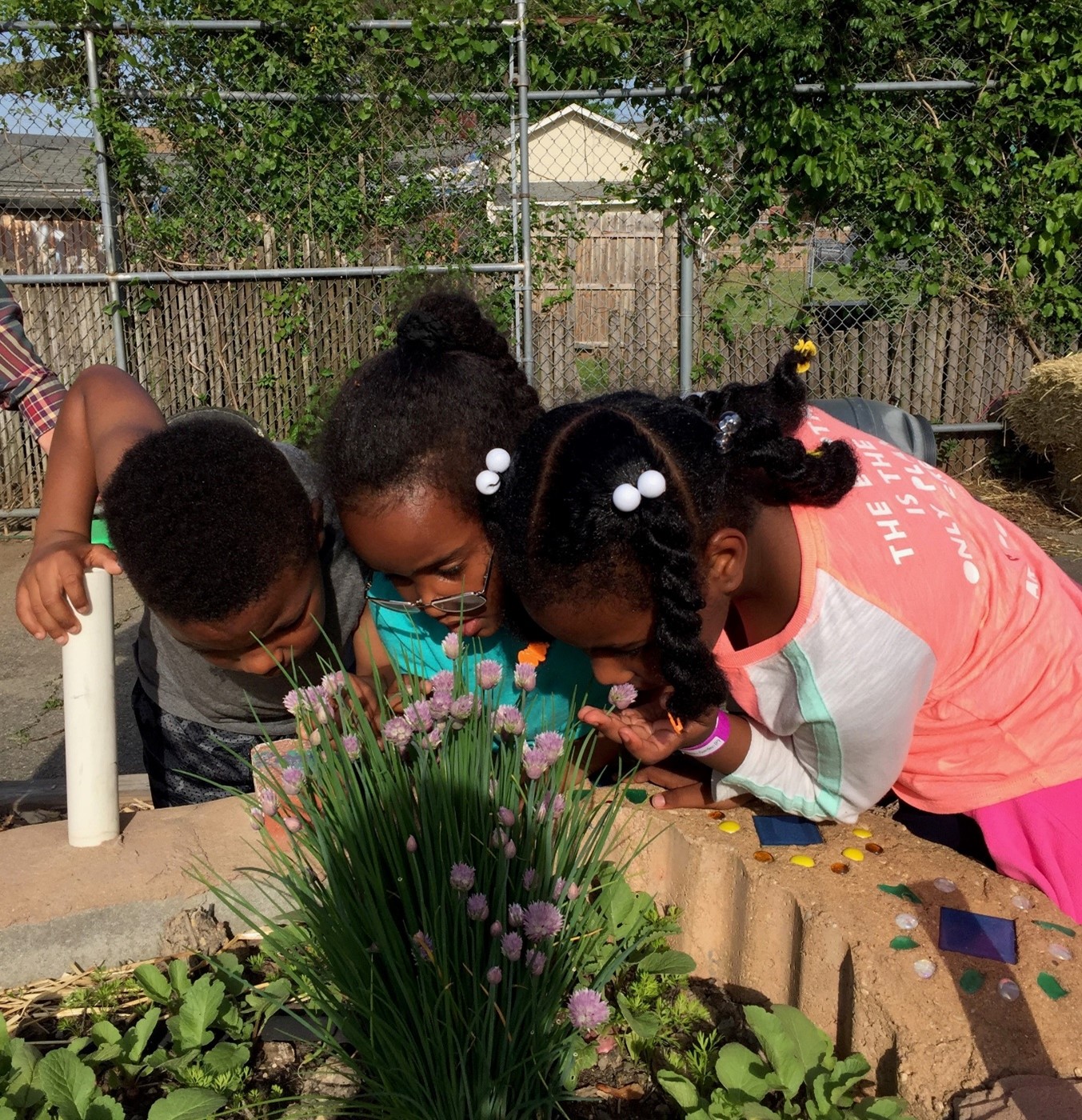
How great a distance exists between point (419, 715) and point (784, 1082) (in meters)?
0.82

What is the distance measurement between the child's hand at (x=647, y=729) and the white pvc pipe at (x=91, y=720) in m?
1.00

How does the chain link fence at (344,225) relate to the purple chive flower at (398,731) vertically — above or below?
above

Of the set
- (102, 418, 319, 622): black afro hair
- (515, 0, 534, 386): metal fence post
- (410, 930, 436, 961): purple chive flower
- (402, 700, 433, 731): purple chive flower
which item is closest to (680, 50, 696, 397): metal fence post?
(515, 0, 534, 386): metal fence post

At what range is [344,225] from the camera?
7.29 m

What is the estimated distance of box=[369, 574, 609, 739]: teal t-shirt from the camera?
230cm

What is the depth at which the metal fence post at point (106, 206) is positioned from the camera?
22.1 feet

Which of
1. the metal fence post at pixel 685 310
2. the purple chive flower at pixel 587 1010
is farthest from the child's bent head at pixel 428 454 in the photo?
the metal fence post at pixel 685 310

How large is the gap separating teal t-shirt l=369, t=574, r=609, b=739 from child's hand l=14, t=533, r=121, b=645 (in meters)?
0.61

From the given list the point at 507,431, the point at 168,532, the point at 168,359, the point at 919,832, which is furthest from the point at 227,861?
the point at 168,359

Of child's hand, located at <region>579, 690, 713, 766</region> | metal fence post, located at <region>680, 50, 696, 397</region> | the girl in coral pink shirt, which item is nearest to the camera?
the girl in coral pink shirt

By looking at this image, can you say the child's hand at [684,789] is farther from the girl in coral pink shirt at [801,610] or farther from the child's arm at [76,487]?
the child's arm at [76,487]

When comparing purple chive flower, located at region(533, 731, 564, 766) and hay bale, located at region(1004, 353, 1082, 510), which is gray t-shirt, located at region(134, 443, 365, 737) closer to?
purple chive flower, located at region(533, 731, 564, 766)

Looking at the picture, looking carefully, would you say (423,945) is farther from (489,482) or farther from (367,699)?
(489,482)

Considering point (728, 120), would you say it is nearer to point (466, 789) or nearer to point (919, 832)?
point (919, 832)
